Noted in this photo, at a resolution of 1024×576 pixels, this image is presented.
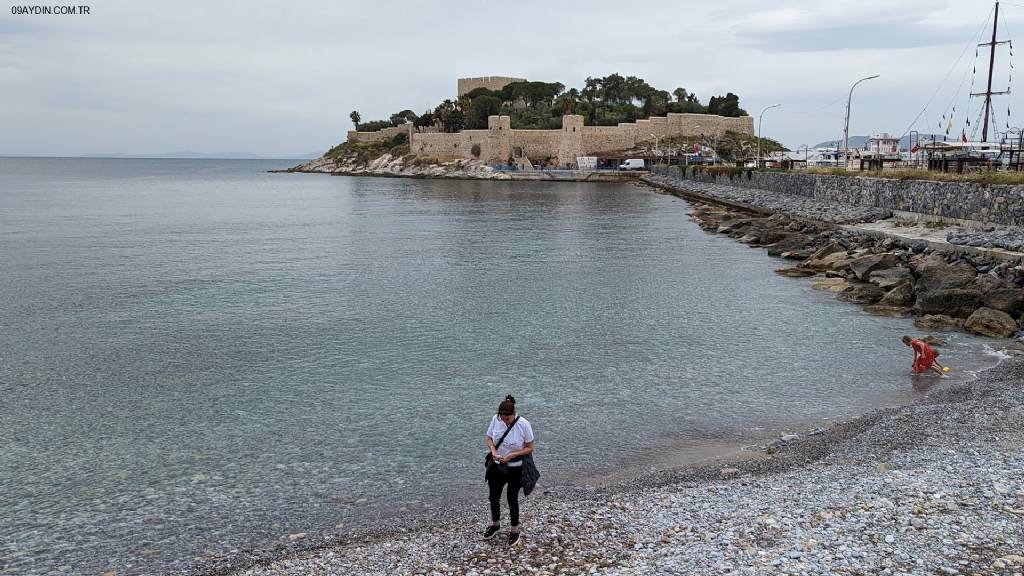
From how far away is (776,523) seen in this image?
812 centimetres

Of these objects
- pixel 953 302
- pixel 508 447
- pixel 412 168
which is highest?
pixel 412 168

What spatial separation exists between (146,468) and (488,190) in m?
77.9

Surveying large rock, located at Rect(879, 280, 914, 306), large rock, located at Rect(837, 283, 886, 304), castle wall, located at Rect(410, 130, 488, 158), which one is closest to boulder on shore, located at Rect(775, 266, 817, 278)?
large rock, located at Rect(837, 283, 886, 304)

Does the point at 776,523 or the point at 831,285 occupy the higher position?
the point at 776,523

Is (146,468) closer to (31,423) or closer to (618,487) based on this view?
(31,423)

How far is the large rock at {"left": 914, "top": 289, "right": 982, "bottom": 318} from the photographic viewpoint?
19188 mm

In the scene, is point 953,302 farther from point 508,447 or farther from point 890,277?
point 508,447

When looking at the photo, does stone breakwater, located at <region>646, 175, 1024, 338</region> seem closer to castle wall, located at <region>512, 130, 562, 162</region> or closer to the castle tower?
the castle tower

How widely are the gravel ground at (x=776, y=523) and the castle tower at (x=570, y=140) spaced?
332 ft

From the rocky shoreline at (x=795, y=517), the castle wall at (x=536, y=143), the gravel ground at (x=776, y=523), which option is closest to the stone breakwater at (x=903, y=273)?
the rocky shoreline at (x=795, y=517)

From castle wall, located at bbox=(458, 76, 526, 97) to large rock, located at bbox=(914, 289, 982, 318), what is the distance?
126316mm

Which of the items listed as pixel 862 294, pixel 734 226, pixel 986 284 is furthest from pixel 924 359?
pixel 734 226

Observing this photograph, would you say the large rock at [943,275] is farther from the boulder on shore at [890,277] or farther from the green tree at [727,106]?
the green tree at [727,106]

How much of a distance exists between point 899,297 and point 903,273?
8.12 ft
